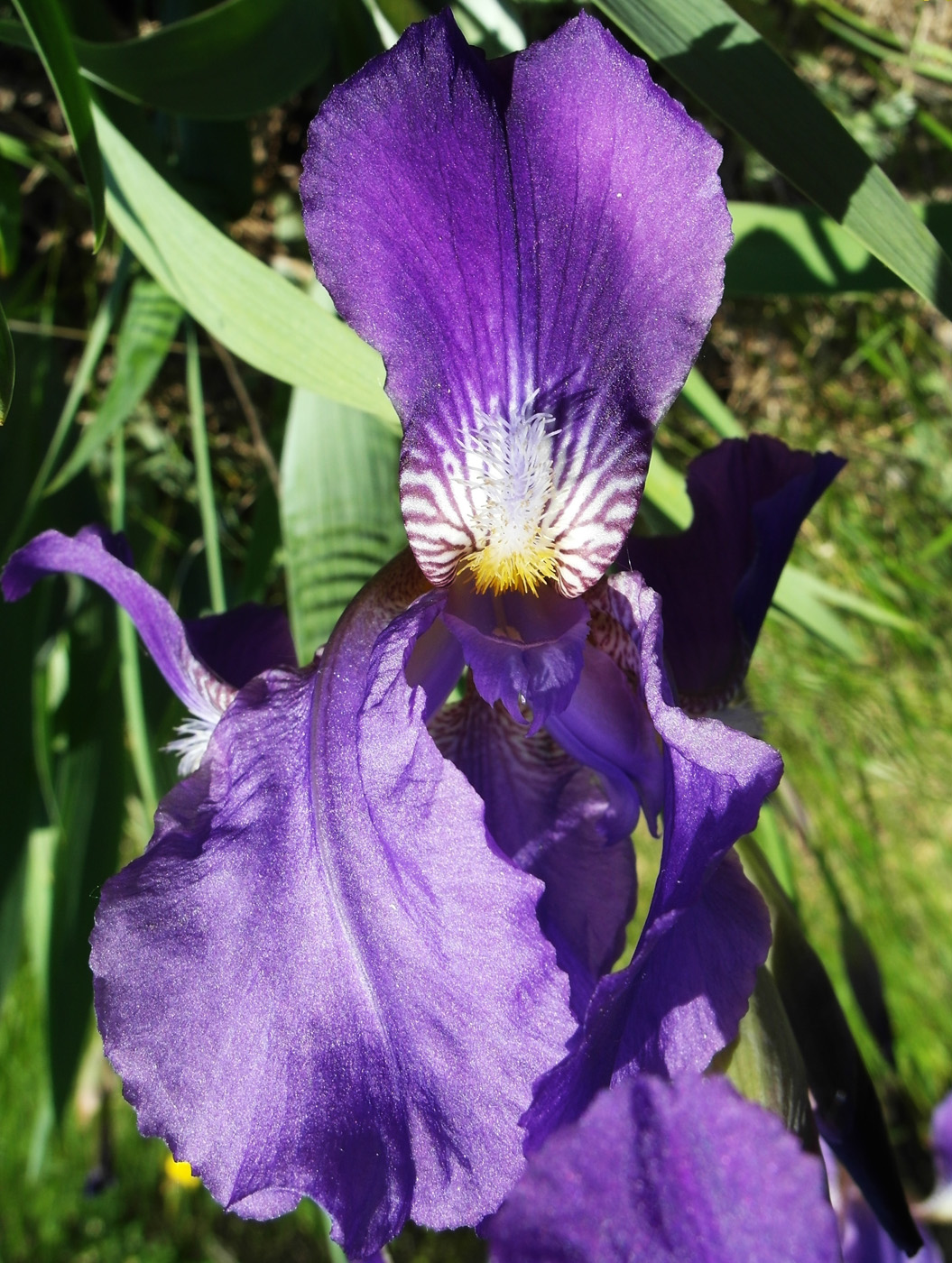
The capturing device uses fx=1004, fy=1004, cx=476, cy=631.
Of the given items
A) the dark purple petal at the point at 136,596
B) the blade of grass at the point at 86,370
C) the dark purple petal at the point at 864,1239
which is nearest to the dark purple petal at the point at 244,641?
the dark purple petal at the point at 136,596

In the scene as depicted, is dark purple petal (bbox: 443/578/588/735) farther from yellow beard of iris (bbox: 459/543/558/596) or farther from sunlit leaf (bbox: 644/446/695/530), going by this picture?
sunlit leaf (bbox: 644/446/695/530)

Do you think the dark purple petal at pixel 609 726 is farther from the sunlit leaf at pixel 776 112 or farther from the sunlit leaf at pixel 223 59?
the sunlit leaf at pixel 223 59

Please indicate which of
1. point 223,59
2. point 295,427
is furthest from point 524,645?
point 223,59

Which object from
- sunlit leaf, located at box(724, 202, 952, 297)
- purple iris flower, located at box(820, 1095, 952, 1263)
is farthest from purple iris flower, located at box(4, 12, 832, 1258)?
purple iris flower, located at box(820, 1095, 952, 1263)

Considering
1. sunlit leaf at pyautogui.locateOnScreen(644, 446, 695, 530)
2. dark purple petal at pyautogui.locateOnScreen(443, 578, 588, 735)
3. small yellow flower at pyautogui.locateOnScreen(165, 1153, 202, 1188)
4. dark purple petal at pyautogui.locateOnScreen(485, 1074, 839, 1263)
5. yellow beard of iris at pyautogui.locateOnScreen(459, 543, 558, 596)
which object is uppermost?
yellow beard of iris at pyautogui.locateOnScreen(459, 543, 558, 596)

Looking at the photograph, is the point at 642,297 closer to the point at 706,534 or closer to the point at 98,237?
the point at 706,534

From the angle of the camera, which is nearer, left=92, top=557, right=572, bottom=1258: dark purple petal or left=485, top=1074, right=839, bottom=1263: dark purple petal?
left=485, top=1074, right=839, bottom=1263: dark purple petal

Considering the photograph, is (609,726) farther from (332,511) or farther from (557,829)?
(332,511)

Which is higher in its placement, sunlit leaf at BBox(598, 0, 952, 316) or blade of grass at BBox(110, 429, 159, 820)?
sunlit leaf at BBox(598, 0, 952, 316)
